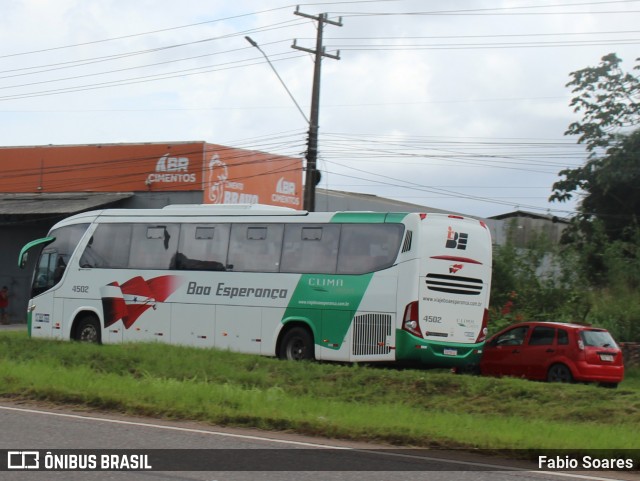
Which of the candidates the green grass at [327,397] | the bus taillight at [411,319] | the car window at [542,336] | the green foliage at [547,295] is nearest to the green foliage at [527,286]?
the green foliage at [547,295]

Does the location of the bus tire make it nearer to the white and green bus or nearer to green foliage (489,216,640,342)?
the white and green bus

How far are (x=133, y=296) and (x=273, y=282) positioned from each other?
4047mm

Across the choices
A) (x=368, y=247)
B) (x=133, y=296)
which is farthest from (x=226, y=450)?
(x=133, y=296)

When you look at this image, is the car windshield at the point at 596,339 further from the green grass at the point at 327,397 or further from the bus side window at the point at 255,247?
the bus side window at the point at 255,247

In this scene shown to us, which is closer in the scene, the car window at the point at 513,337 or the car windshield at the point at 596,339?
the car windshield at the point at 596,339

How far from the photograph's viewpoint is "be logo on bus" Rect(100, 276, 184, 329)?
2270 centimetres

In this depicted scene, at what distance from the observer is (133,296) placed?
2320 centimetres

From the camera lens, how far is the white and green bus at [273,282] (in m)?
19.4

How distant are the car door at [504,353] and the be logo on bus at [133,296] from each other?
729 cm

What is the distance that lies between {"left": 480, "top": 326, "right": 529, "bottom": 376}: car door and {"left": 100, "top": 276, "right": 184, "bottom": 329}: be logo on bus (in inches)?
287

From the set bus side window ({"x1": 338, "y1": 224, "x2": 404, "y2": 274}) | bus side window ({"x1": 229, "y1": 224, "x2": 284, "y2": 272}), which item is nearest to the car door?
bus side window ({"x1": 338, "y1": 224, "x2": 404, "y2": 274})

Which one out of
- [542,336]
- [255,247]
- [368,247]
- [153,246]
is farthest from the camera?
[153,246]

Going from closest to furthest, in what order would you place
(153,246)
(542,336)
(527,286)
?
(542,336) → (153,246) → (527,286)

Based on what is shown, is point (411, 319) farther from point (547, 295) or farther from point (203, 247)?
point (547, 295)
